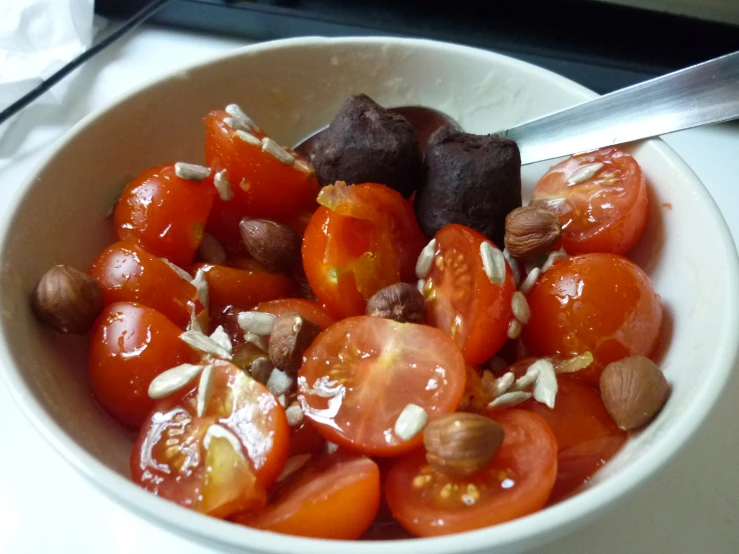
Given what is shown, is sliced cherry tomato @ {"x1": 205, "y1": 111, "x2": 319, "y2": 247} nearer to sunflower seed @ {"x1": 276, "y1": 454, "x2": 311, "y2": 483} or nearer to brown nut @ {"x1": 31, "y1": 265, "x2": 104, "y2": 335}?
brown nut @ {"x1": 31, "y1": 265, "x2": 104, "y2": 335}

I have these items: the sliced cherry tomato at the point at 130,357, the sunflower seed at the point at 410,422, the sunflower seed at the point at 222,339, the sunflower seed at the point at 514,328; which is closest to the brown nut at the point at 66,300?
the sliced cherry tomato at the point at 130,357

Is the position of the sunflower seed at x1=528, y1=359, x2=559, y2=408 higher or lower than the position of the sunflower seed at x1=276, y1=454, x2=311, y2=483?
lower

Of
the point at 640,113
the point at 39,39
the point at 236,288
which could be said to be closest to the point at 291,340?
the point at 236,288

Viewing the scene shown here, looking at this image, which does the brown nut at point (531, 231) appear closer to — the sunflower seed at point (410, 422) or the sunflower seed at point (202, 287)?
the sunflower seed at point (410, 422)

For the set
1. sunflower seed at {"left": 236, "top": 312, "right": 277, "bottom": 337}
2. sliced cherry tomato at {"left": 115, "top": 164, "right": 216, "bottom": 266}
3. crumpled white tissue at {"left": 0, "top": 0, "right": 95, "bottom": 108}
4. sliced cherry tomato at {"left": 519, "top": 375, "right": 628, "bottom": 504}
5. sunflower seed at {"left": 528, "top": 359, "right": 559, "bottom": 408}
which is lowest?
sliced cherry tomato at {"left": 519, "top": 375, "right": 628, "bottom": 504}

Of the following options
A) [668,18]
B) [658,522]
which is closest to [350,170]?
[658,522]

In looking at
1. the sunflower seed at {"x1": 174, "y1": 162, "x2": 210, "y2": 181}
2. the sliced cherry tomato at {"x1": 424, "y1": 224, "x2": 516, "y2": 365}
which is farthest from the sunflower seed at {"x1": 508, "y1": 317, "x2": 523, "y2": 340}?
the sunflower seed at {"x1": 174, "y1": 162, "x2": 210, "y2": 181}
